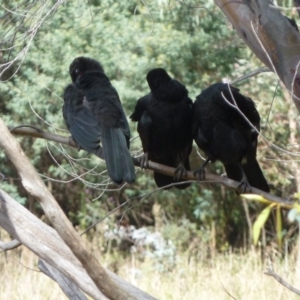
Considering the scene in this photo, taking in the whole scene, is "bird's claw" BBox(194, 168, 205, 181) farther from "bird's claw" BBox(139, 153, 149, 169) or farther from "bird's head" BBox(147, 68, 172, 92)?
"bird's head" BBox(147, 68, 172, 92)

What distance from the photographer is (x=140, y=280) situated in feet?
26.8

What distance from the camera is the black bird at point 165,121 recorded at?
5.02 metres

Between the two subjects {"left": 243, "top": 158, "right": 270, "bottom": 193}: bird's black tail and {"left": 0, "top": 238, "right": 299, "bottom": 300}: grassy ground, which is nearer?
{"left": 243, "top": 158, "right": 270, "bottom": 193}: bird's black tail

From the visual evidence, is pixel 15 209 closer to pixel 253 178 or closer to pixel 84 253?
pixel 84 253

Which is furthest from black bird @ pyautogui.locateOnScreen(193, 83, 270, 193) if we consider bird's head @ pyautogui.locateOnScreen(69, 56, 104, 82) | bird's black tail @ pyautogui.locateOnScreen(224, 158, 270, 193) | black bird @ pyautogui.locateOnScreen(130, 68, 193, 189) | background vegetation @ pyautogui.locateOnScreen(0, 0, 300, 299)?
background vegetation @ pyautogui.locateOnScreen(0, 0, 300, 299)

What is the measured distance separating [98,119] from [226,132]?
84 cm

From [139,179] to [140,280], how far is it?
8.05ft

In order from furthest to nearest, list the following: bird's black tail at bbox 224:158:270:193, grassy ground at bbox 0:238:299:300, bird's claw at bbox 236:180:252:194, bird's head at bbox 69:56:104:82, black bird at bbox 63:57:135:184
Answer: grassy ground at bbox 0:238:299:300 → bird's head at bbox 69:56:104:82 → bird's black tail at bbox 224:158:270:193 → bird's claw at bbox 236:180:252:194 → black bird at bbox 63:57:135:184

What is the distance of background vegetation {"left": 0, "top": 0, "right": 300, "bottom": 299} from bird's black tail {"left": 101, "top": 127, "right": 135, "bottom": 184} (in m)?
3.71

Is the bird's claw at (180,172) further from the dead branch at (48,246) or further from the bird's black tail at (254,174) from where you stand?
the dead branch at (48,246)

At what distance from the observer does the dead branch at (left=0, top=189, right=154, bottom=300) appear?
12.0 ft

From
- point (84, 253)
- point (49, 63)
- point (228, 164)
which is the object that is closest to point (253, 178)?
point (228, 164)

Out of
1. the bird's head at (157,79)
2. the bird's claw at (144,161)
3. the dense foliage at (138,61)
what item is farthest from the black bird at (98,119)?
the dense foliage at (138,61)

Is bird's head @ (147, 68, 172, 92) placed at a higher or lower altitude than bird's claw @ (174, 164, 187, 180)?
higher
